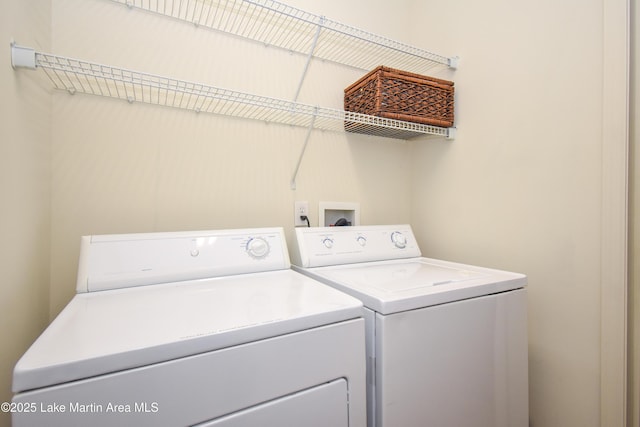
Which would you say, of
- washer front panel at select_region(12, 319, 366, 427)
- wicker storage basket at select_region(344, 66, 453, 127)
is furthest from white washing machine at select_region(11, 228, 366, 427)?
wicker storage basket at select_region(344, 66, 453, 127)

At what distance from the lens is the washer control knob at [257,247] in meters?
1.11

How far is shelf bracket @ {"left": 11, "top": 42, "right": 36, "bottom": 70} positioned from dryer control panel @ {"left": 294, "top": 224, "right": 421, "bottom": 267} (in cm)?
100

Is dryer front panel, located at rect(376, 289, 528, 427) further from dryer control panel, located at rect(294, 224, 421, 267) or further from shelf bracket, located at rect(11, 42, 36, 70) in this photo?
shelf bracket, located at rect(11, 42, 36, 70)

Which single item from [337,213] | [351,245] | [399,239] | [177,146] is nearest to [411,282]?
[351,245]

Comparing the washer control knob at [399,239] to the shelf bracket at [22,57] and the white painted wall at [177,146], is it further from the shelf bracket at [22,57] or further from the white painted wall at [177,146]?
the shelf bracket at [22,57]

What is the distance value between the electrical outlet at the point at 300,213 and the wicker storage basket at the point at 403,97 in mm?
564

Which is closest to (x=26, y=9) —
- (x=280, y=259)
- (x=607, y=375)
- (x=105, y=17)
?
(x=105, y=17)

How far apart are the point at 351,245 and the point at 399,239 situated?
0.97 feet

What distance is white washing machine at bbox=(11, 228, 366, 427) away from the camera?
1.57ft

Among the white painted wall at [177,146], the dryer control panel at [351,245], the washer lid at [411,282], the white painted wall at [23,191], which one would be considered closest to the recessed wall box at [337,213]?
the white painted wall at [177,146]

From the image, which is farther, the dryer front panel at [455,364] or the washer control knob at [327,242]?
the washer control knob at [327,242]

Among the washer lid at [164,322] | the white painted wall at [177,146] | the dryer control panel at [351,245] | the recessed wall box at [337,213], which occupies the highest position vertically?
the white painted wall at [177,146]

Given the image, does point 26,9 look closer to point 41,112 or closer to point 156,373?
point 41,112

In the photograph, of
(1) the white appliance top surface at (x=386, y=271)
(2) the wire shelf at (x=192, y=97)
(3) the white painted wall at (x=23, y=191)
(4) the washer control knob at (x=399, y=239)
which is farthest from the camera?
(4) the washer control knob at (x=399, y=239)
